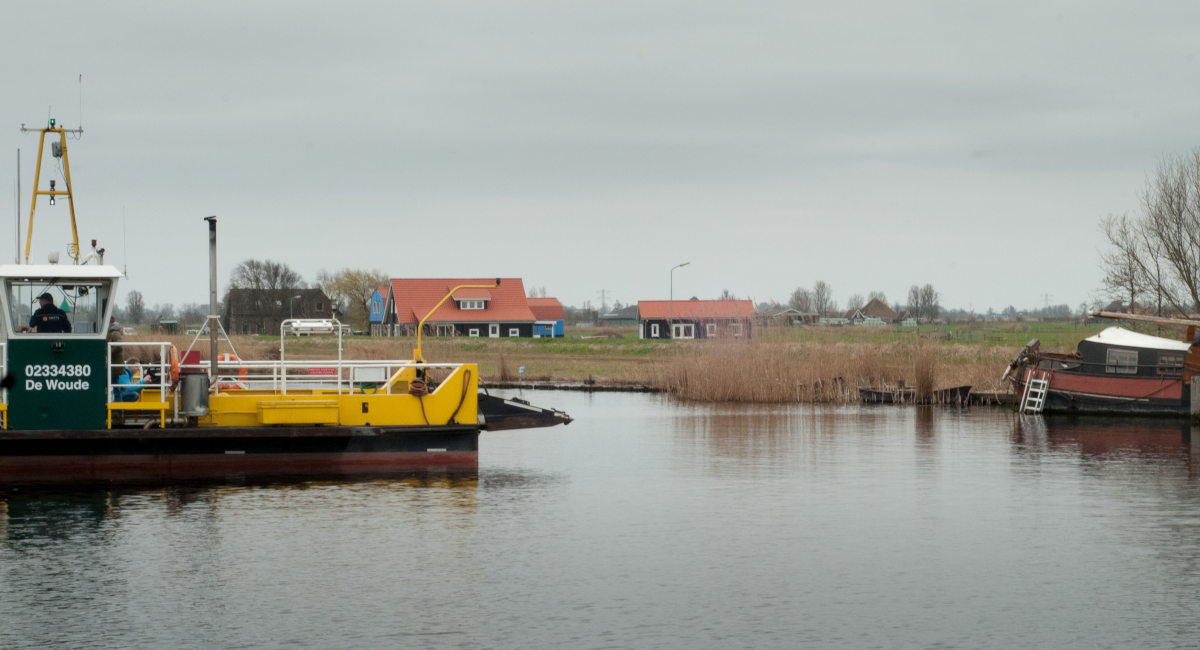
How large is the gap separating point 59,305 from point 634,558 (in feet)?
39.2

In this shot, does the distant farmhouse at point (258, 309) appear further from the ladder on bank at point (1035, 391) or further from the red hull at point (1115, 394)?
the red hull at point (1115, 394)

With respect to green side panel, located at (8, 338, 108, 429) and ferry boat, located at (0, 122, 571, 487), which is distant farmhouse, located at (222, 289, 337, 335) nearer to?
ferry boat, located at (0, 122, 571, 487)

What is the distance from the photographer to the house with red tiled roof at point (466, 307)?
10788 centimetres

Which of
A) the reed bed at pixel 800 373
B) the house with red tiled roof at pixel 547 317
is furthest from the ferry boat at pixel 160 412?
the house with red tiled roof at pixel 547 317

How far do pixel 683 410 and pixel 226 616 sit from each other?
30385 millimetres

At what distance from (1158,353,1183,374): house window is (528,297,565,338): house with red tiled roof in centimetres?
7554

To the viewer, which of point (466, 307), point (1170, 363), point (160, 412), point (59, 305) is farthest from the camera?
point (466, 307)

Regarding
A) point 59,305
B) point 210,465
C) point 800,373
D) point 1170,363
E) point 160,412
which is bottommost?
point 210,465

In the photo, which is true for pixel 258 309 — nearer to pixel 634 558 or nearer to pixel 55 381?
pixel 55 381

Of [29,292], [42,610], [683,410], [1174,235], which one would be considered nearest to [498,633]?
[42,610]

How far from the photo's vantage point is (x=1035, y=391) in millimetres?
43344

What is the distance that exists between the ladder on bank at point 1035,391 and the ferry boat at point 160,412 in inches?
893

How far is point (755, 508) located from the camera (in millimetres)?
22297

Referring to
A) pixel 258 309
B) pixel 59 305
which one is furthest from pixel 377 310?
pixel 59 305
